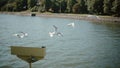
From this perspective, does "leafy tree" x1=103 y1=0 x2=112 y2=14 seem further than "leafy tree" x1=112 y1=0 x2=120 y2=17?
Yes

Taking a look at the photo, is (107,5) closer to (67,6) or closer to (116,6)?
(116,6)

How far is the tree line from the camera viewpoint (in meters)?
96.4

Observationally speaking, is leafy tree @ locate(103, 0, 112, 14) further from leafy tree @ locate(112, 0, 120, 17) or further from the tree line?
leafy tree @ locate(112, 0, 120, 17)

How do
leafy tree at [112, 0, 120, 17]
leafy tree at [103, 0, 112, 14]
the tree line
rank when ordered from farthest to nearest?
the tree line → leafy tree at [103, 0, 112, 14] → leafy tree at [112, 0, 120, 17]

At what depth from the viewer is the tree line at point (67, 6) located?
3794 inches

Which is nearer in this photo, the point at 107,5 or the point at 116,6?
the point at 116,6

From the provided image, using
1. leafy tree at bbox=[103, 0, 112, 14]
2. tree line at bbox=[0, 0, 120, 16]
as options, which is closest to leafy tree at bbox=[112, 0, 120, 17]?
tree line at bbox=[0, 0, 120, 16]

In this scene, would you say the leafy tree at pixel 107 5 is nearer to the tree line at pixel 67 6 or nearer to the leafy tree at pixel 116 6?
the tree line at pixel 67 6

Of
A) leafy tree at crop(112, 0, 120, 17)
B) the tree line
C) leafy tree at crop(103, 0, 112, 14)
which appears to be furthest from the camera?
the tree line

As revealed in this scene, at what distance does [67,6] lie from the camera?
11812 cm

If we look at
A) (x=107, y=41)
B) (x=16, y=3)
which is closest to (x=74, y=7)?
(x=16, y=3)

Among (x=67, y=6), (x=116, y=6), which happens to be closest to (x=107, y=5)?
(x=116, y=6)

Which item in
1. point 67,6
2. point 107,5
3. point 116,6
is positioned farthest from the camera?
point 67,6

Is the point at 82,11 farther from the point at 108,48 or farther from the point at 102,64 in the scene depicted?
the point at 102,64
